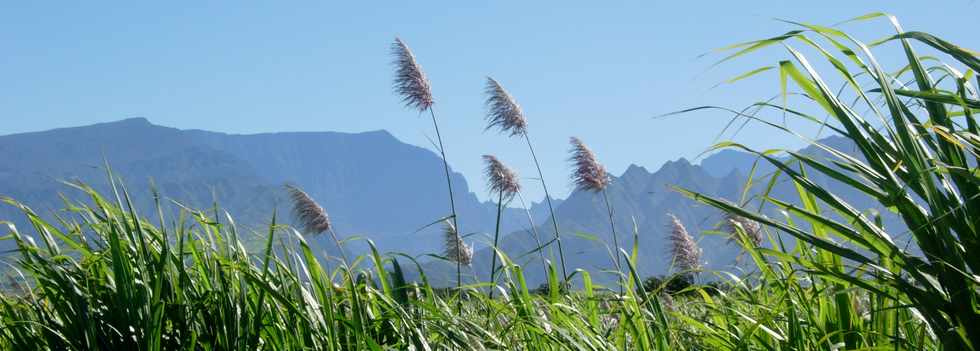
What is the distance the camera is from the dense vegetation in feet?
5.32

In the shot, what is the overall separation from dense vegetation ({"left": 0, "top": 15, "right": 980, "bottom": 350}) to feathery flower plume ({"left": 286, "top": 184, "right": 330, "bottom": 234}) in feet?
11.7

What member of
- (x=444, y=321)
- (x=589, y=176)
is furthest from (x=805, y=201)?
(x=589, y=176)

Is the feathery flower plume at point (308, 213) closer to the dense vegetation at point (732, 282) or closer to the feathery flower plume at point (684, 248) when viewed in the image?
the feathery flower plume at point (684, 248)

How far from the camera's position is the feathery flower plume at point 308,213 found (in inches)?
264

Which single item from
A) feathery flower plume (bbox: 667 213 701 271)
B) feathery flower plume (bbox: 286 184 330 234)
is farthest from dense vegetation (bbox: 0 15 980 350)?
feathery flower plume (bbox: 286 184 330 234)

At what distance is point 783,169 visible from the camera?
1.68 m

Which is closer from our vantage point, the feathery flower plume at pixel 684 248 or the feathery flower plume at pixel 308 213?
the feathery flower plume at pixel 684 248

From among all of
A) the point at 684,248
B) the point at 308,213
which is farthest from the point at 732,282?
the point at 308,213

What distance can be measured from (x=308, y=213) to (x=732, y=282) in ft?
15.1

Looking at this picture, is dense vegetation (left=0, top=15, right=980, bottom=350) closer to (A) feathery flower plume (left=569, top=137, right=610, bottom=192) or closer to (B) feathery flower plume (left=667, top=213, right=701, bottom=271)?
(B) feathery flower plume (left=667, top=213, right=701, bottom=271)

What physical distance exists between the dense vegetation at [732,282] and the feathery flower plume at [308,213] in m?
3.58

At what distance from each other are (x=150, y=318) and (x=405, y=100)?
5105mm

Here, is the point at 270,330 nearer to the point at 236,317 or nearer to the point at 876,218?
the point at 236,317

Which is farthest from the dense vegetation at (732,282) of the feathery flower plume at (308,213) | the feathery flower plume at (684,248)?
the feathery flower plume at (308,213)
